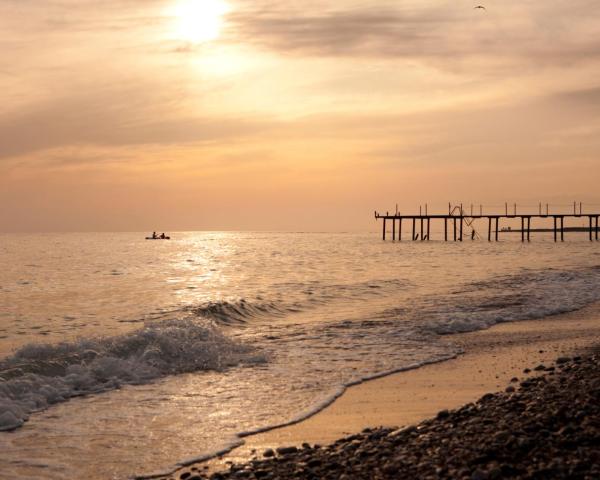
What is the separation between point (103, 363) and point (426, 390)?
633 cm

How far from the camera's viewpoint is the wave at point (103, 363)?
1164 cm

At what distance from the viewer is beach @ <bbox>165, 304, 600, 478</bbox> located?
8469 mm

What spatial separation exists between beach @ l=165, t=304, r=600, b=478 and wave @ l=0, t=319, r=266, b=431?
373 centimetres

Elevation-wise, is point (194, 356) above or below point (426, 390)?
below

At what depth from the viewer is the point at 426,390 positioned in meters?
11.4

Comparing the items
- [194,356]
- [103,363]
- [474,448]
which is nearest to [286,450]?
[474,448]

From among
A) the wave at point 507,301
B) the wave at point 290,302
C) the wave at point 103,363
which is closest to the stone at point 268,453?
the wave at point 103,363

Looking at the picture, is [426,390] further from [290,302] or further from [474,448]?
[290,302]

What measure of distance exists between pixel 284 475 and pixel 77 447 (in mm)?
3147

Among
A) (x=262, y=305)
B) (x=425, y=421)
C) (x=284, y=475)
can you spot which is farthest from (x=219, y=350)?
(x=262, y=305)

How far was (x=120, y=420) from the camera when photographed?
10.1 metres

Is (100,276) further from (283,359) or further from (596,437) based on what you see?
(596,437)

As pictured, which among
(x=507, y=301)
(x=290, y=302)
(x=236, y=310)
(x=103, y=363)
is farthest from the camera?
(x=290, y=302)

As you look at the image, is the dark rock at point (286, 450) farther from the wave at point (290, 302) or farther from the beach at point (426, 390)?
the wave at point (290, 302)
